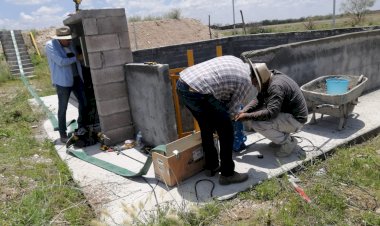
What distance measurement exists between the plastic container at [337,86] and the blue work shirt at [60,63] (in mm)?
4154

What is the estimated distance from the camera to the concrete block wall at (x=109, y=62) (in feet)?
16.1

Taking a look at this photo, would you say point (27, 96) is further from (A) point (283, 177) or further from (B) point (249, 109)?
(A) point (283, 177)

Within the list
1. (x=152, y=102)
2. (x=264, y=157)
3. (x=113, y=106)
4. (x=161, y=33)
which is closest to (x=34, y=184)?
(x=113, y=106)

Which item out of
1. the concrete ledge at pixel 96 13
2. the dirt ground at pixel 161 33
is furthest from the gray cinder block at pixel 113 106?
the dirt ground at pixel 161 33

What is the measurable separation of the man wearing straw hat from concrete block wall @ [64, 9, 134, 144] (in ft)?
1.15

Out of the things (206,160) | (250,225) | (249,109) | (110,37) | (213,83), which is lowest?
(250,225)

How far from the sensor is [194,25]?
103 feet

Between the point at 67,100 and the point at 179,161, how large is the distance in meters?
2.74

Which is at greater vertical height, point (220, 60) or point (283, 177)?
point (220, 60)

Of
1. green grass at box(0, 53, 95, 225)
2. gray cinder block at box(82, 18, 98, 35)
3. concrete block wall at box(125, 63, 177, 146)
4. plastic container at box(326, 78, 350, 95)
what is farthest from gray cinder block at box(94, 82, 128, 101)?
plastic container at box(326, 78, 350, 95)

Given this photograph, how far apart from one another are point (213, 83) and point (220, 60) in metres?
0.29

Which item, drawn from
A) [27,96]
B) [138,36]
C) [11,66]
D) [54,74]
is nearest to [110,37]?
[54,74]

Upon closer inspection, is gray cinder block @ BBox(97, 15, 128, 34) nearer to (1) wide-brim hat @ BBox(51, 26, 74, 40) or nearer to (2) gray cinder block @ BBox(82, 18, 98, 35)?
(2) gray cinder block @ BBox(82, 18, 98, 35)

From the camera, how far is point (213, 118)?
3.64 metres
